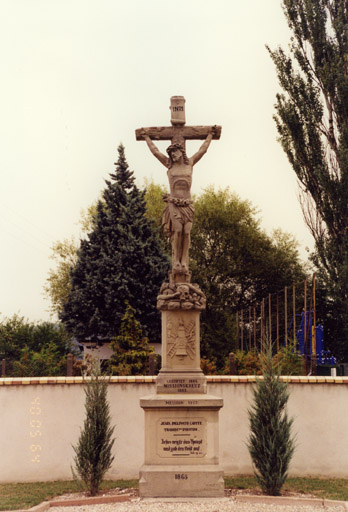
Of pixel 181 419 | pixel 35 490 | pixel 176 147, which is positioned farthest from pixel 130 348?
pixel 181 419

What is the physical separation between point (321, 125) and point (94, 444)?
18.4 meters

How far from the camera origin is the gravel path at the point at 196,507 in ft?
30.3

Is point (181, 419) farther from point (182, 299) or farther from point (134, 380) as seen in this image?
point (134, 380)

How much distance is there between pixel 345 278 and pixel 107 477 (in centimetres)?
1360

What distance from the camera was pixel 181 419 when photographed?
10.4m

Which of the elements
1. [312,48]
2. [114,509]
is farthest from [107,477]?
[312,48]

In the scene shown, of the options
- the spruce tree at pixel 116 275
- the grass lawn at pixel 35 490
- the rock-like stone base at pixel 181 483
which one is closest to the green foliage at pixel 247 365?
the grass lawn at pixel 35 490

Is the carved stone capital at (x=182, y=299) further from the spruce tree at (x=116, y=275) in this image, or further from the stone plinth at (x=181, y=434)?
the spruce tree at (x=116, y=275)

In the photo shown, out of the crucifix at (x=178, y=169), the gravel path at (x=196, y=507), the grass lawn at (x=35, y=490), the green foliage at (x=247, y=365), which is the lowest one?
the grass lawn at (x=35, y=490)

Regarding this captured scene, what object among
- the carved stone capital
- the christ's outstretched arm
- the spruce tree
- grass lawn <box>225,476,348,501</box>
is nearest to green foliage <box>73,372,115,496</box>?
the carved stone capital

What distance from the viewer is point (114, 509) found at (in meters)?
9.38

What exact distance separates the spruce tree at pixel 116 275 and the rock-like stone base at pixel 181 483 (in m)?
17.7

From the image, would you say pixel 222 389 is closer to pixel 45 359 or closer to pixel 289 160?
pixel 45 359

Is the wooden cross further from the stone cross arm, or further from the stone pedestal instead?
the stone pedestal
